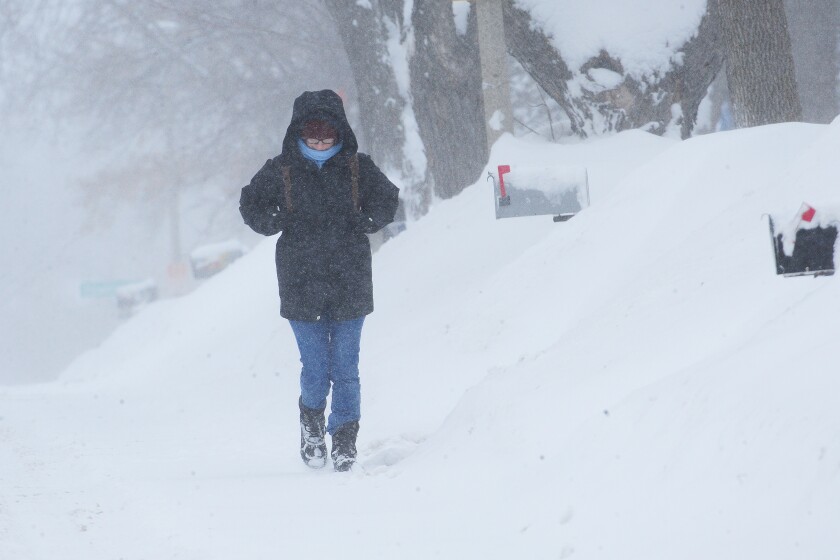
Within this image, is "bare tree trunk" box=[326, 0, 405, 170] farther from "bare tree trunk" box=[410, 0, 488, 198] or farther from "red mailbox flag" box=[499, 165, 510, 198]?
"red mailbox flag" box=[499, 165, 510, 198]

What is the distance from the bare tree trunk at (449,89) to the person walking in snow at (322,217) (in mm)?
6454

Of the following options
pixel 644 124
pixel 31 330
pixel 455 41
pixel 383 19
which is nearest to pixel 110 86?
pixel 383 19

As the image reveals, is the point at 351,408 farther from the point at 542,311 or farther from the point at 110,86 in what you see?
the point at 110,86

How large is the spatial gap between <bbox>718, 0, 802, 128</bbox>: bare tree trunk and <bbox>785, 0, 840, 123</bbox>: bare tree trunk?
738 centimetres

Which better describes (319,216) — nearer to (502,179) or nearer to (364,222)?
(364,222)

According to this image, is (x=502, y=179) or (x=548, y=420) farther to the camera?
(x=502, y=179)

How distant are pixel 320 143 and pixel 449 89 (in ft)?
21.9

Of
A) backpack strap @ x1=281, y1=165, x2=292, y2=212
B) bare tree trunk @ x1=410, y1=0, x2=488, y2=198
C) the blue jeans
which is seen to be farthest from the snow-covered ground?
bare tree trunk @ x1=410, y1=0, x2=488, y2=198

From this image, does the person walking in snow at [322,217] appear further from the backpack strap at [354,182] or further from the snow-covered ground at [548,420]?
the snow-covered ground at [548,420]

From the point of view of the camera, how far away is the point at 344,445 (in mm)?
5445

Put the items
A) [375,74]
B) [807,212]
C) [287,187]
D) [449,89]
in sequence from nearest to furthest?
1. [807,212]
2. [287,187]
3. [449,89]
4. [375,74]

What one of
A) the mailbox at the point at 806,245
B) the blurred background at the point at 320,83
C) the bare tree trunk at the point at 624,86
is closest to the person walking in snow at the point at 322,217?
the mailbox at the point at 806,245

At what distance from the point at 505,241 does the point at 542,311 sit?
2679 millimetres

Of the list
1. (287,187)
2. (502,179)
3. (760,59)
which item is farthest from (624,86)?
(287,187)
